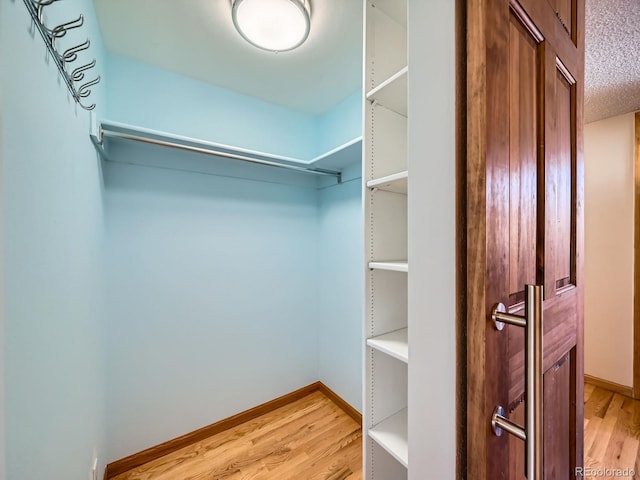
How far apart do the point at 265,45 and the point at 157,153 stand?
0.97 metres

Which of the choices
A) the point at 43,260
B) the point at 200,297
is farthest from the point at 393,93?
the point at 200,297

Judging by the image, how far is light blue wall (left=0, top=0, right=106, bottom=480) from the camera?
1.90 feet

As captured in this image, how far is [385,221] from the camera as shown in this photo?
3.81ft

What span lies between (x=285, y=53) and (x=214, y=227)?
4.12ft

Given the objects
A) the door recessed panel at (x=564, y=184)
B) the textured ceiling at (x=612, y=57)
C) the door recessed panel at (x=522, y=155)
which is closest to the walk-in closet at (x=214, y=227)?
the door recessed panel at (x=522, y=155)

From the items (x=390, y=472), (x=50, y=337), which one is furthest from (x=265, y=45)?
(x=390, y=472)

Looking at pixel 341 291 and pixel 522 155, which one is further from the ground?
pixel 522 155

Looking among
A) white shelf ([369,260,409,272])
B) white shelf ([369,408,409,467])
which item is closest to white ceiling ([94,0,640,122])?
white shelf ([369,260,409,272])

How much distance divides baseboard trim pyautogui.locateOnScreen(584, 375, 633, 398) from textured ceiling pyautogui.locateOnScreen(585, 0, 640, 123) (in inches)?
99.8

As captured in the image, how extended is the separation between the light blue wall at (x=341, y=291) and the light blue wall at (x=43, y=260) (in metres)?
1.53

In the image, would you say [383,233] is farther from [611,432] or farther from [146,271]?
[611,432]

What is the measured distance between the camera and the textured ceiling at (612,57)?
1.31 m

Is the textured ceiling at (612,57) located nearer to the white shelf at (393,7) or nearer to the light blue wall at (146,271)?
the white shelf at (393,7)

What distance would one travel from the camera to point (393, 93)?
3.46 ft
